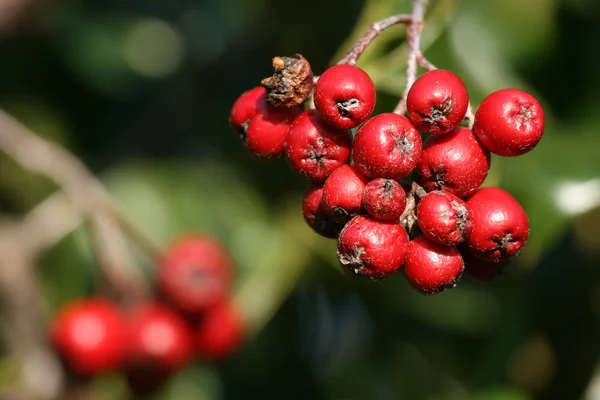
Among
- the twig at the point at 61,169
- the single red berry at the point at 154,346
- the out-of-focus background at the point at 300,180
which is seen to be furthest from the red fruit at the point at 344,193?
the single red berry at the point at 154,346

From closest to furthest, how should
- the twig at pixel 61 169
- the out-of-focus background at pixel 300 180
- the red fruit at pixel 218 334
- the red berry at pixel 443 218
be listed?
1. the red berry at pixel 443 218
2. the out-of-focus background at pixel 300 180
3. the twig at pixel 61 169
4. the red fruit at pixel 218 334

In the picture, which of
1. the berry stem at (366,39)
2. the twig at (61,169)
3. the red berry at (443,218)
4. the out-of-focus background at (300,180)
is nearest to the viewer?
the red berry at (443,218)

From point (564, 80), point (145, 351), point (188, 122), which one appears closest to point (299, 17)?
point (188, 122)

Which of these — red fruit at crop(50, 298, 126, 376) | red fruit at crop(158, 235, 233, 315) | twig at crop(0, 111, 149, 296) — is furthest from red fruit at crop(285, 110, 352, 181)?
red fruit at crop(50, 298, 126, 376)

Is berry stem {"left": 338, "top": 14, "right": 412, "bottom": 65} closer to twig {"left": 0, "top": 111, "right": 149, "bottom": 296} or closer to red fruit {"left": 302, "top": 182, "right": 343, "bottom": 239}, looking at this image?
red fruit {"left": 302, "top": 182, "right": 343, "bottom": 239}

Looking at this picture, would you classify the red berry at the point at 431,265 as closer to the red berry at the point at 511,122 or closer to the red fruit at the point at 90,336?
the red berry at the point at 511,122

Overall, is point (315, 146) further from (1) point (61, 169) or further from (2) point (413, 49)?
(1) point (61, 169)

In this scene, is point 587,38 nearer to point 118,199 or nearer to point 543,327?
point 543,327
